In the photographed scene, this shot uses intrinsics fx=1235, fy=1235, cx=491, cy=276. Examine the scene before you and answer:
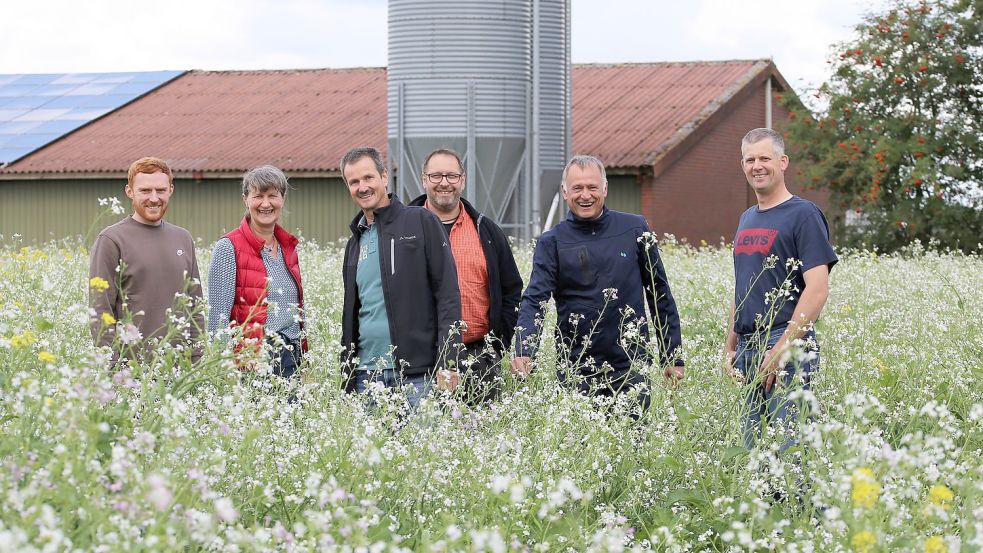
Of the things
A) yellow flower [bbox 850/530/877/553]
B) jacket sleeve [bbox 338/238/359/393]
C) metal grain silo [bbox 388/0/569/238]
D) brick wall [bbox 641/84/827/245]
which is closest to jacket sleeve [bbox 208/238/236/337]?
jacket sleeve [bbox 338/238/359/393]

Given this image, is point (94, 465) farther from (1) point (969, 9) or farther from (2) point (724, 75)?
(2) point (724, 75)

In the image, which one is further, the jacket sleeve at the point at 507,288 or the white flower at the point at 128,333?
A: the jacket sleeve at the point at 507,288

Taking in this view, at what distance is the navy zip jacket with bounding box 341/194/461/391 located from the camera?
6.11m

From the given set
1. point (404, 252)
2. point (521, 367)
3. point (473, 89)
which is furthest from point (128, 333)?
point (473, 89)

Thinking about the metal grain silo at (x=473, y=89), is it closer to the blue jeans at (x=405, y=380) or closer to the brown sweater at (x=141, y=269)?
the brown sweater at (x=141, y=269)

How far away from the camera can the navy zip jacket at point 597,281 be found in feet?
21.2

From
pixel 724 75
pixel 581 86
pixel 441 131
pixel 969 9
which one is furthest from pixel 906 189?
pixel 441 131

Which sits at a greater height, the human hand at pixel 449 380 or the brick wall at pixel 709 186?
the brick wall at pixel 709 186

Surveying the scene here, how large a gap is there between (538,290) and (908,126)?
21.9 meters

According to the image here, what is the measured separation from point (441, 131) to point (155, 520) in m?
15.6

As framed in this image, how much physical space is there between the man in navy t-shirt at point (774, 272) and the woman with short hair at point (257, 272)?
225 centimetres

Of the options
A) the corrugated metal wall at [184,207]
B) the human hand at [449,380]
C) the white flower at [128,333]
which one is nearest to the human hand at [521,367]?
the human hand at [449,380]

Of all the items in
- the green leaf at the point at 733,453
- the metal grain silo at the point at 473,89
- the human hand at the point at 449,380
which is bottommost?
the green leaf at the point at 733,453

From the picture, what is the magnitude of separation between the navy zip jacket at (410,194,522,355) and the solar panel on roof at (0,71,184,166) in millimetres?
28126
